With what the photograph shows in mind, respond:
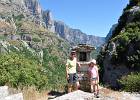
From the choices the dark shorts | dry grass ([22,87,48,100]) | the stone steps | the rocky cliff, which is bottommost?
dry grass ([22,87,48,100])

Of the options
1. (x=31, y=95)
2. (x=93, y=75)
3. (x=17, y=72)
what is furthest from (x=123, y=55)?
(x=31, y=95)

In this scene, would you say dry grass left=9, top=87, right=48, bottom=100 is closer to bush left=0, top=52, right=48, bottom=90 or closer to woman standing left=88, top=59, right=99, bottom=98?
woman standing left=88, top=59, right=99, bottom=98

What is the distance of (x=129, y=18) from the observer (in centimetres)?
6141

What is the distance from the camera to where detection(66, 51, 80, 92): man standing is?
17634 mm

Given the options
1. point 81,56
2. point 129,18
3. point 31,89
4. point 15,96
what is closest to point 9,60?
point 81,56

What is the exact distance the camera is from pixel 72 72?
17938 millimetres

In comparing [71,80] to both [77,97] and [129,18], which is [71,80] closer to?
[77,97]

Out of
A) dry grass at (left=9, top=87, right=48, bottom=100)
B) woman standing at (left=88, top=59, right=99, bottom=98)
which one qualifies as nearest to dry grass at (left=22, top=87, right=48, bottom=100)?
dry grass at (left=9, top=87, right=48, bottom=100)

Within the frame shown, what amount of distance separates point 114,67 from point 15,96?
141 ft

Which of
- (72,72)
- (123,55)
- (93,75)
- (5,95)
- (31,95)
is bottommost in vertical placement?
(31,95)

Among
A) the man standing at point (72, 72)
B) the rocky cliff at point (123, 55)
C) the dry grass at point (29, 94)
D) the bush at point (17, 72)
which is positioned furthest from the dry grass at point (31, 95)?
the rocky cliff at point (123, 55)

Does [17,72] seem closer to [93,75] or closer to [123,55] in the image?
[93,75]

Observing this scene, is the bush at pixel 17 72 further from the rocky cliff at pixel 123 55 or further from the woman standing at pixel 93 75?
the rocky cliff at pixel 123 55

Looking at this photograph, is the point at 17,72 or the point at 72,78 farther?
the point at 17,72
